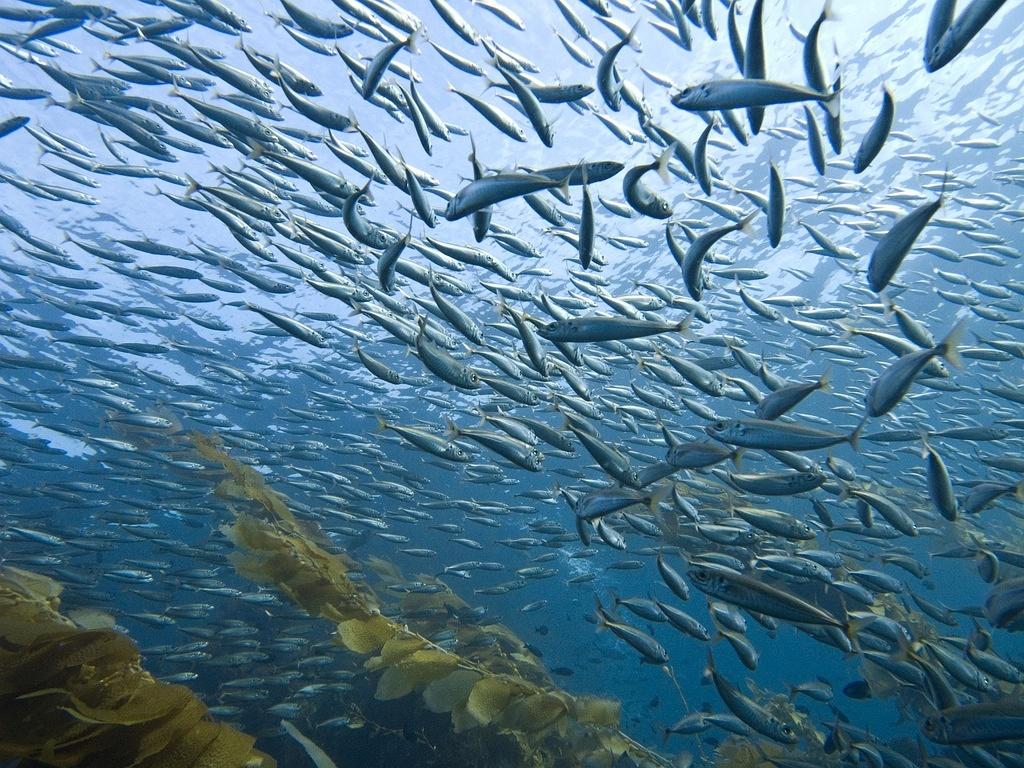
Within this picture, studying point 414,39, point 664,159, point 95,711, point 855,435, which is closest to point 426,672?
point 95,711

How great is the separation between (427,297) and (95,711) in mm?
6863

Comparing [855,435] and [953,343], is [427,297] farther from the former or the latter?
[953,343]

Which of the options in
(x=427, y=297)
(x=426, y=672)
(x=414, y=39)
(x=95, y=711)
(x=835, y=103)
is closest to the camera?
(x=95, y=711)

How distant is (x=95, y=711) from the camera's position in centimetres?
310

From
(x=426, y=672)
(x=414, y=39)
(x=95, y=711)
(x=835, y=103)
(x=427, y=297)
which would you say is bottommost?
(x=426, y=672)

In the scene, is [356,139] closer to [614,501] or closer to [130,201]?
[130,201]

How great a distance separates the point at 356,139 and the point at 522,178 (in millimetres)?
12872

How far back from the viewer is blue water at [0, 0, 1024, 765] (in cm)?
1030

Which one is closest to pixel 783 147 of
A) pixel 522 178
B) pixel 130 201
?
pixel 522 178

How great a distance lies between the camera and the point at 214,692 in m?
10.6

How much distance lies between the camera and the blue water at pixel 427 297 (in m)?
10.3

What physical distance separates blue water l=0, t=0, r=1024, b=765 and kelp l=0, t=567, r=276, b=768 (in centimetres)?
462

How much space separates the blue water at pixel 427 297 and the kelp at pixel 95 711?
462cm

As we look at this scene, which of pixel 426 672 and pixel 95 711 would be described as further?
pixel 426 672
